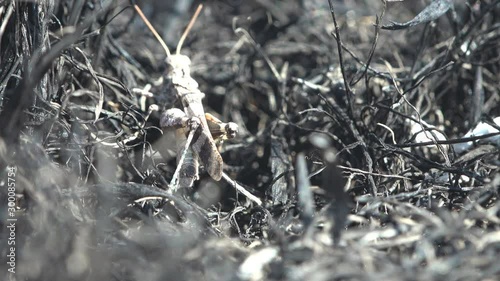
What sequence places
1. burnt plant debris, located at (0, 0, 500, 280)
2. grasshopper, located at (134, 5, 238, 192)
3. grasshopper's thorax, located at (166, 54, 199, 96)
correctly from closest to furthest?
1. burnt plant debris, located at (0, 0, 500, 280)
2. grasshopper, located at (134, 5, 238, 192)
3. grasshopper's thorax, located at (166, 54, 199, 96)

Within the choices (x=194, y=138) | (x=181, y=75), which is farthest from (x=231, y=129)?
(x=181, y=75)

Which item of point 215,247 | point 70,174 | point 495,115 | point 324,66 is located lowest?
point 215,247

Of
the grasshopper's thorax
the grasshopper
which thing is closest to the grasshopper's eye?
the grasshopper

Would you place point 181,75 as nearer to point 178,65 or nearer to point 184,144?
point 178,65

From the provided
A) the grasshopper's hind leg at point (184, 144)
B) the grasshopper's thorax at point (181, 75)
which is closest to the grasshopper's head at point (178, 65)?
the grasshopper's thorax at point (181, 75)

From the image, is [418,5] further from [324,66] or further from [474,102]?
[474,102]

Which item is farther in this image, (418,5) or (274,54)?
(418,5)

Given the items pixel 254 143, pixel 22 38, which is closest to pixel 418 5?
pixel 254 143

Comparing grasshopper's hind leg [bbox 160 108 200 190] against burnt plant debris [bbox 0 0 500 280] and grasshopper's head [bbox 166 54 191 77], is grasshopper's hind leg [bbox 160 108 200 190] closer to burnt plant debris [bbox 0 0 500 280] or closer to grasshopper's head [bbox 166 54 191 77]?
burnt plant debris [bbox 0 0 500 280]
